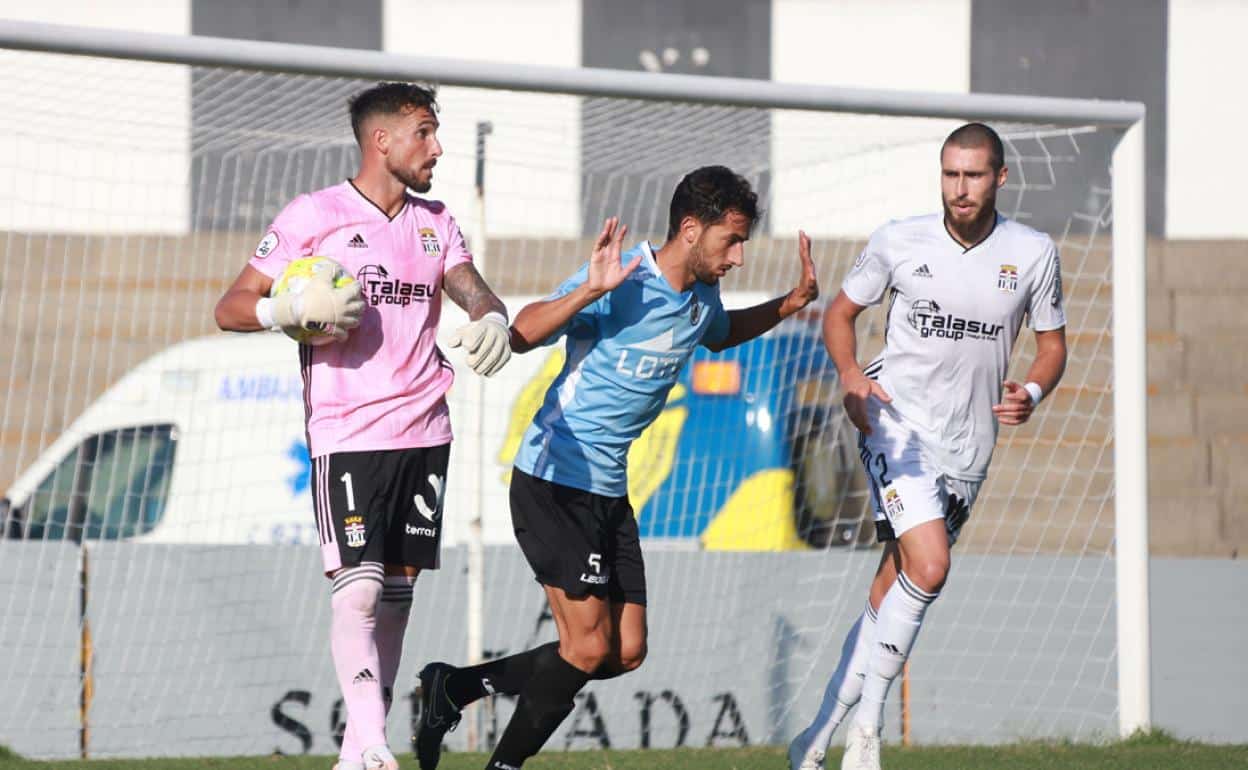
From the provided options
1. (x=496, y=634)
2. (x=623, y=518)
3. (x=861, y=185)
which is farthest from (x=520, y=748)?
(x=861, y=185)

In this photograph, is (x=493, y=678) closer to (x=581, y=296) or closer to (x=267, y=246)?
(x=581, y=296)

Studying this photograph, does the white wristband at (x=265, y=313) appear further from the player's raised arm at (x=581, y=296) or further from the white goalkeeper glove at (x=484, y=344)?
the player's raised arm at (x=581, y=296)

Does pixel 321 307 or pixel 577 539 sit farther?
pixel 577 539

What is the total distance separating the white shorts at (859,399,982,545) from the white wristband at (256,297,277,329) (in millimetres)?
2163

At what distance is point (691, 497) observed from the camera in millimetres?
10406

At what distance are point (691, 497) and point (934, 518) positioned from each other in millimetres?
4485

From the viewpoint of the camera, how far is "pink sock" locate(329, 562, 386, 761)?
518cm

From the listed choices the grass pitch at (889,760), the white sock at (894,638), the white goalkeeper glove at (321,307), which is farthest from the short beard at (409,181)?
the grass pitch at (889,760)

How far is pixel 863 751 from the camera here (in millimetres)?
5773

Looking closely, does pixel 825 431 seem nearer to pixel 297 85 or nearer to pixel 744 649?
pixel 744 649

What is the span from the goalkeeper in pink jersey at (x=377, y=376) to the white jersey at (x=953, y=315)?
1.54 metres

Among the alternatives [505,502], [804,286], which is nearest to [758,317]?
[804,286]

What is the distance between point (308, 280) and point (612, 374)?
3.72 ft

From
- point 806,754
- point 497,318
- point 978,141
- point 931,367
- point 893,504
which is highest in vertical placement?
point 978,141
